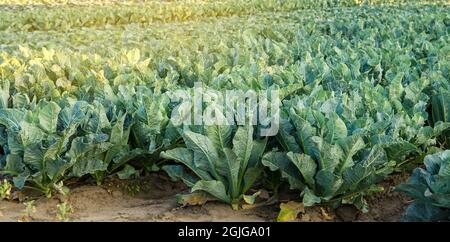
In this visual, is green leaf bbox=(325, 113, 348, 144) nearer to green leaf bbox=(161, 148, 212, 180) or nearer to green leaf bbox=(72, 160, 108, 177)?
green leaf bbox=(161, 148, 212, 180)

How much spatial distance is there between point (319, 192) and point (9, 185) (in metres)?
2.02

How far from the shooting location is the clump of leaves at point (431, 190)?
113 inches

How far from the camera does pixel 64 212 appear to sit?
10.6 ft

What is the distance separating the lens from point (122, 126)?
372 centimetres

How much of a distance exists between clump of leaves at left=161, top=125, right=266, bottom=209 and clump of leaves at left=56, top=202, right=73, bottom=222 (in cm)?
67

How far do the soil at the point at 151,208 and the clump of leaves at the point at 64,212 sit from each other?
0.02 meters

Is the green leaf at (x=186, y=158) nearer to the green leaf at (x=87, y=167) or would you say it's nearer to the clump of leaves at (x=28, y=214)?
the green leaf at (x=87, y=167)

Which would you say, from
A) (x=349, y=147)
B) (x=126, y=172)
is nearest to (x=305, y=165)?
(x=349, y=147)

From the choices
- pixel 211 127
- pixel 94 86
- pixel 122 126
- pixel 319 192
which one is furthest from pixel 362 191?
pixel 94 86

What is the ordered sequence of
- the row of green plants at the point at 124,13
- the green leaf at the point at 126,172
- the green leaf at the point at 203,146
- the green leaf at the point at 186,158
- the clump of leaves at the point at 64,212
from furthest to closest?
the row of green plants at the point at 124,13 → the green leaf at the point at 126,172 → the green leaf at the point at 186,158 → the green leaf at the point at 203,146 → the clump of leaves at the point at 64,212

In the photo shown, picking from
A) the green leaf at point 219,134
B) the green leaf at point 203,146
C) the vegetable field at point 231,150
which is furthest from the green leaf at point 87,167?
the green leaf at point 219,134

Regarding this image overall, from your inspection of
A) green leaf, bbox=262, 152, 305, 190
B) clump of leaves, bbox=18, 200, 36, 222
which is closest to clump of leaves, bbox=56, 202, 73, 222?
clump of leaves, bbox=18, 200, 36, 222

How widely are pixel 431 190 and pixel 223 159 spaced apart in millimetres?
1215

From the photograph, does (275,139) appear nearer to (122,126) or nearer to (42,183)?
(122,126)
